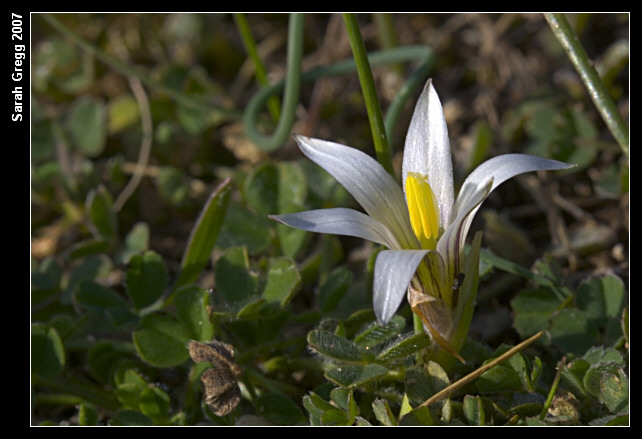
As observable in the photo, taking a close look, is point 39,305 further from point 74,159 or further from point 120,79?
point 120,79

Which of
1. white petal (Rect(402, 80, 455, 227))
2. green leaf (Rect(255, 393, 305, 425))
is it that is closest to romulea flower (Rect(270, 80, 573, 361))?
white petal (Rect(402, 80, 455, 227))

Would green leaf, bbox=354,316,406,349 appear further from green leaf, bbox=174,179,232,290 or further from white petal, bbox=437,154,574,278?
green leaf, bbox=174,179,232,290

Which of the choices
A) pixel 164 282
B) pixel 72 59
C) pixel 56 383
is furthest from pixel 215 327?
pixel 72 59

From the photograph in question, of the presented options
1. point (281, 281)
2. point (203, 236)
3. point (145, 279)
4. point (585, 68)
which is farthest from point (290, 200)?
point (585, 68)

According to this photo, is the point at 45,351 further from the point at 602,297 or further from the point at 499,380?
the point at 602,297

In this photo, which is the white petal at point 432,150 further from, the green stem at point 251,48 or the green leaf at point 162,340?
the green stem at point 251,48
